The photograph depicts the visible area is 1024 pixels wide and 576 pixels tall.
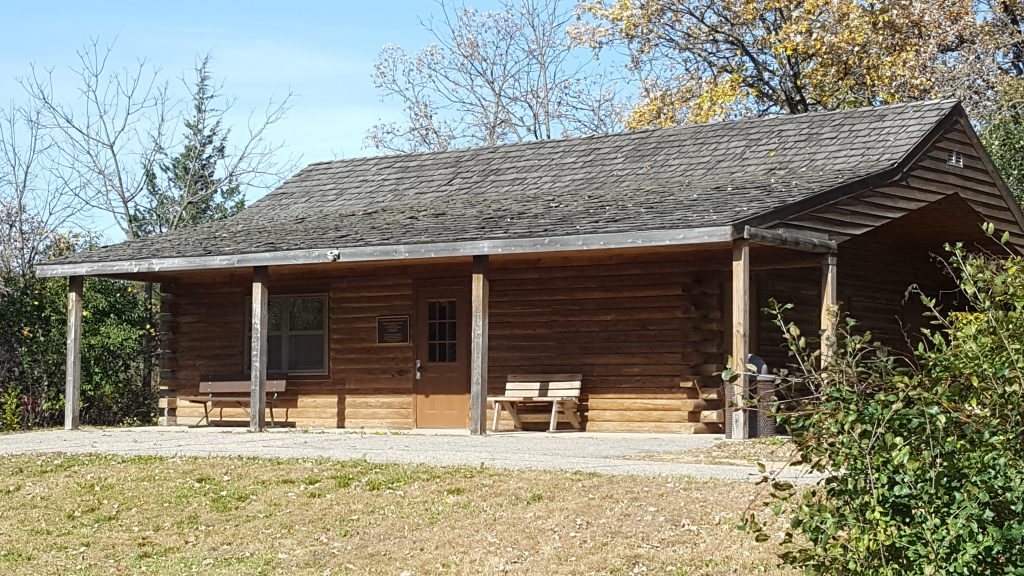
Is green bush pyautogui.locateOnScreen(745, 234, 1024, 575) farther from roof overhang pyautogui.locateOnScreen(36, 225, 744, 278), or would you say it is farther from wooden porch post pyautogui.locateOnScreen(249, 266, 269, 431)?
wooden porch post pyautogui.locateOnScreen(249, 266, 269, 431)

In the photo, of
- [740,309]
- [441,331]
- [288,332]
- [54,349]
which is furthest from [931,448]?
[54,349]

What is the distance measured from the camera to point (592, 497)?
420 inches

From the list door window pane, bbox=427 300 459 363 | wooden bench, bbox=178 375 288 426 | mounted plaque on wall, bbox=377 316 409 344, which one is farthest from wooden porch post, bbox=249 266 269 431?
door window pane, bbox=427 300 459 363

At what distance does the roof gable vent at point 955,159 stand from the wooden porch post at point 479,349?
717 centimetres

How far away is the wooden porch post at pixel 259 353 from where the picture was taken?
19.2m

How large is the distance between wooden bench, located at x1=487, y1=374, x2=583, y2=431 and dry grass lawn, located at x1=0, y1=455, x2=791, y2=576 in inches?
249

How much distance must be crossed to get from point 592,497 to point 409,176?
1422cm

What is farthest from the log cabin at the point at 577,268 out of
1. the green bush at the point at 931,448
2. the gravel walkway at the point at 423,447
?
the green bush at the point at 931,448

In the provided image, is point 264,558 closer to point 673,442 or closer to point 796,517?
point 796,517

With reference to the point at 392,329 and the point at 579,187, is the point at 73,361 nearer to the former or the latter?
the point at 392,329

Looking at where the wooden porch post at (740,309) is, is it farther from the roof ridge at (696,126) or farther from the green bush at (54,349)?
the green bush at (54,349)

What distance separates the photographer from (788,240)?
647 inches

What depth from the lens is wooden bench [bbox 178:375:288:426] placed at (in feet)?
69.8

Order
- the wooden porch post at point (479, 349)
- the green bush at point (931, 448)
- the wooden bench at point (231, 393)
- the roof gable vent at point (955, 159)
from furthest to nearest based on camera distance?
the wooden bench at point (231, 393), the roof gable vent at point (955, 159), the wooden porch post at point (479, 349), the green bush at point (931, 448)
